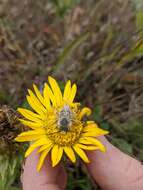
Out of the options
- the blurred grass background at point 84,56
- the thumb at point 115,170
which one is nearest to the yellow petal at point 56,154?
the thumb at point 115,170

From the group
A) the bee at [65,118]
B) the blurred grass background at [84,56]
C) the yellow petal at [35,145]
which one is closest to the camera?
the yellow petal at [35,145]

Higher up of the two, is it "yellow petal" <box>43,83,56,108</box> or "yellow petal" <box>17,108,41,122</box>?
"yellow petal" <box>43,83,56,108</box>

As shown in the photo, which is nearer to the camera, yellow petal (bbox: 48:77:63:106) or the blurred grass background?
yellow petal (bbox: 48:77:63:106)

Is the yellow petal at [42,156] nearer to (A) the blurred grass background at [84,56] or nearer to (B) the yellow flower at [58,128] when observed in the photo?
(B) the yellow flower at [58,128]

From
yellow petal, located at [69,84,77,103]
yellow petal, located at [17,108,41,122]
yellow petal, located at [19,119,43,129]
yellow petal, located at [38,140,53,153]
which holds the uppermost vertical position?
yellow petal, located at [69,84,77,103]

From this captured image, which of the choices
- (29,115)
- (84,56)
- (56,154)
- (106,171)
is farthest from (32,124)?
(84,56)

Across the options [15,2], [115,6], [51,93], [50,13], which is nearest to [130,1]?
[115,6]

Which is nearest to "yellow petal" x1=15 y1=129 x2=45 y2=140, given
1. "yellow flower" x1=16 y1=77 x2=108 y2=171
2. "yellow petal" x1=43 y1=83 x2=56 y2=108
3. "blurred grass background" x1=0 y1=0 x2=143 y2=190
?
"yellow flower" x1=16 y1=77 x2=108 y2=171

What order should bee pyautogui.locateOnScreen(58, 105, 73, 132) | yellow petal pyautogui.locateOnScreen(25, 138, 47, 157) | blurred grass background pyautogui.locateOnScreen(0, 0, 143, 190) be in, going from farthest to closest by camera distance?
1. blurred grass background pyautogui.locateOnScreen(0, 0, 143, 190)
2. bee pyautogui.locateOnScreen(58, 105, 73, 132)
3. yellow petal pyautogui.locateOnScreen(25, 138, 47, 157)

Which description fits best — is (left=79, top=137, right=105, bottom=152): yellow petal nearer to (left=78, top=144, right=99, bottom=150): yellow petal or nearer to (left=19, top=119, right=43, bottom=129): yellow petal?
(left=78, top=144, right=99, bottom=150): yellow petal
